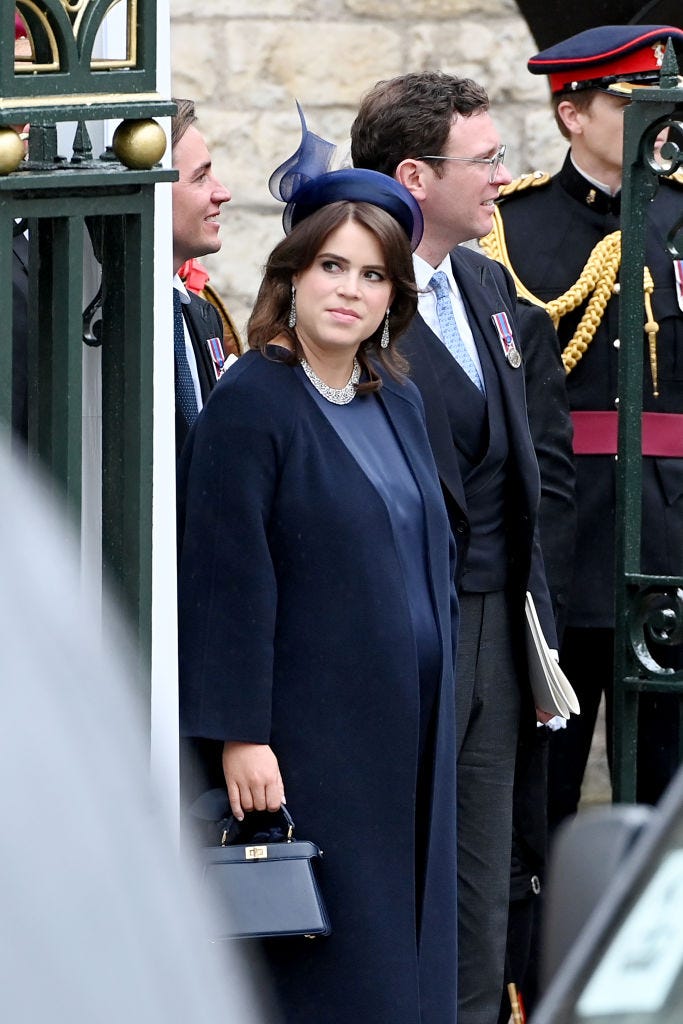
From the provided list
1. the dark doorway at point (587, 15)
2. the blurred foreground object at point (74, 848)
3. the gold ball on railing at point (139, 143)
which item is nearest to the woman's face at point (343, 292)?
the gold ball on railing at point (139, 143)

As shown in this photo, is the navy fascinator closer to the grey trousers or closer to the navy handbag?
the grey trousers

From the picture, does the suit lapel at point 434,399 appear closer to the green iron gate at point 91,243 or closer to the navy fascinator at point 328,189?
the navy fascinator at point 328,189

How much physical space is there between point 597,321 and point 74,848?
3.94 metres

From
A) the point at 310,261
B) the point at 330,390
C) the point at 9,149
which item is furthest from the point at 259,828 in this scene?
the point at 9,149

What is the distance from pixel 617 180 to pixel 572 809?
1517 mm

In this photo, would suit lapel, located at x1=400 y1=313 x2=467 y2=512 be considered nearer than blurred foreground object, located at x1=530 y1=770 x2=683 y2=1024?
No

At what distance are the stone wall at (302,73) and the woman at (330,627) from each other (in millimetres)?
2911

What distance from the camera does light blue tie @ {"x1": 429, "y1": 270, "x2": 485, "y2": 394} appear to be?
377 cm

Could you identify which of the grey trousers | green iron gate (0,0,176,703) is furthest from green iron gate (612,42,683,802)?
green iron gate (0,0,176,703)

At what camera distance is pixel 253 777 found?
3.05 metres

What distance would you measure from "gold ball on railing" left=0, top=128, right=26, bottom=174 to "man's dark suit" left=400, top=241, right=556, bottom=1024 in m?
1.53

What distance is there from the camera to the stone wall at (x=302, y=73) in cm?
604

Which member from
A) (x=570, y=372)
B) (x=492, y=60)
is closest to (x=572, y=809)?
(x=570, y=372)

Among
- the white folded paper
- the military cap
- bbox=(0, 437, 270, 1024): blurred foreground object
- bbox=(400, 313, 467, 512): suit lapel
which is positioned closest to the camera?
bbox=(0, 437, 270, 1024): blurred foreground object
